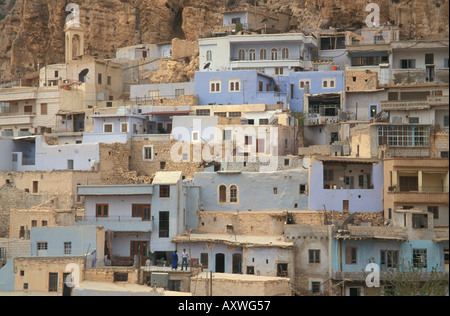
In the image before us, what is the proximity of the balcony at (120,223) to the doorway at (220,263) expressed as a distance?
354 centimetres

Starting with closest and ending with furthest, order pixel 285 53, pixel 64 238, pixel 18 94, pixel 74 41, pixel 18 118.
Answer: pixel 64 238
pixel 18 118
pixel 18 94
pixel 285 53
pixel 74 41

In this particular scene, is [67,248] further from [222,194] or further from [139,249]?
[222,194]

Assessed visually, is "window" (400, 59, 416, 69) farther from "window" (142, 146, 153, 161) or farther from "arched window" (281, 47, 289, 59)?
"window" (142, 146, 153, 161)

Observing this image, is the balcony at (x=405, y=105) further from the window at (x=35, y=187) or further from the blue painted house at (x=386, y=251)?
the window at (x=35, y=187)

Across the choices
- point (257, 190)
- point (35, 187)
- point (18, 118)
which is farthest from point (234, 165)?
point (18, 118)

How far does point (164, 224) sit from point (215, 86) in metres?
15.6

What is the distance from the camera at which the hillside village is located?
40.1 meters

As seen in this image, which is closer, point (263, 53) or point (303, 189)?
→ point (303, 189)

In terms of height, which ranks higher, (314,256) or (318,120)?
(318,120)

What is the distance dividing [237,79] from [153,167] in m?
8.91

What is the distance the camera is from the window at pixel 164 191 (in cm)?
4284

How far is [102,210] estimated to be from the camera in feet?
145

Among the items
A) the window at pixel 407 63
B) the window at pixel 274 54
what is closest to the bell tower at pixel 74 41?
the window at pixel 274 54

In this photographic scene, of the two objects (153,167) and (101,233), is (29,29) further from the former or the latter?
(101,233)
